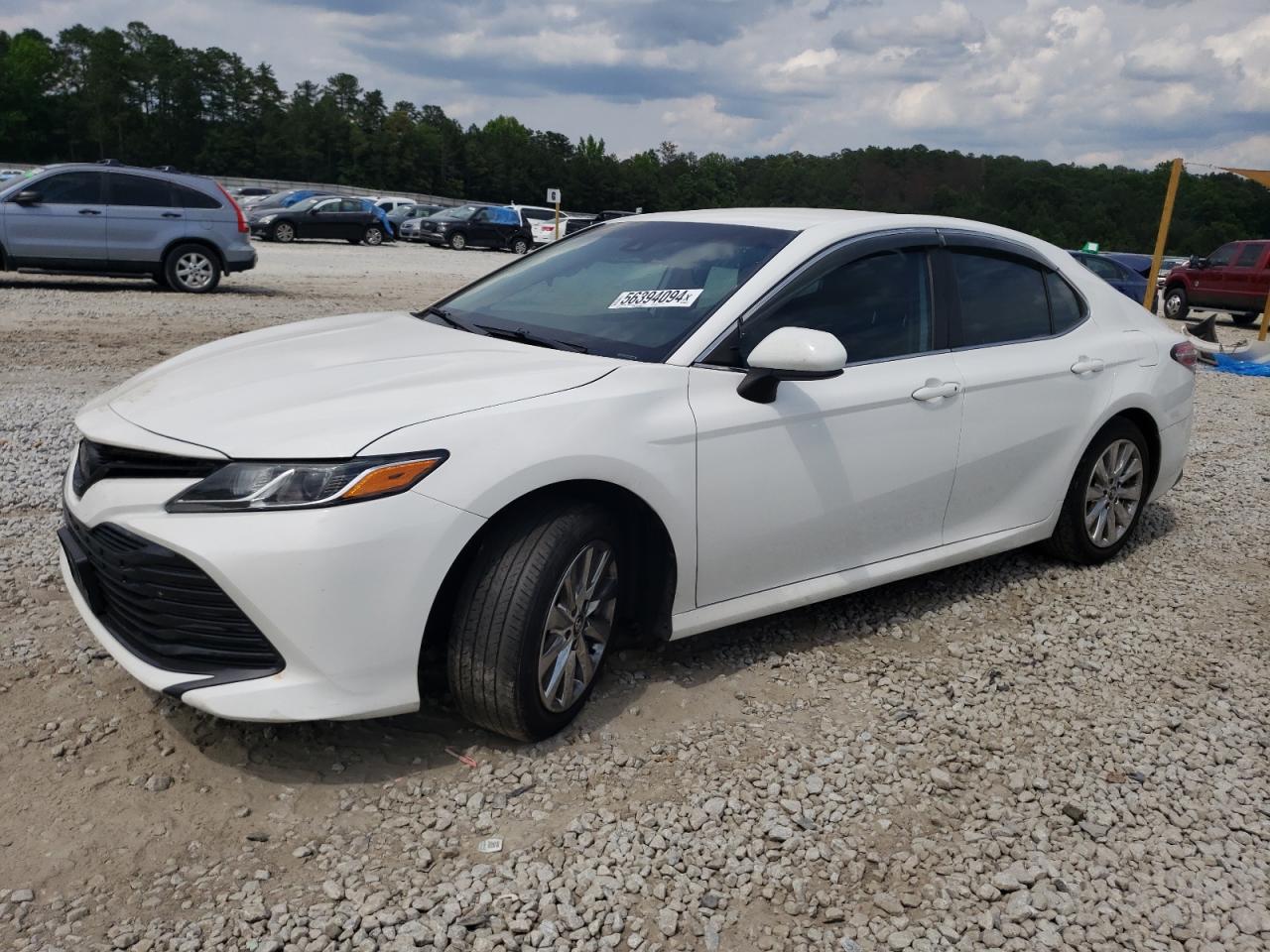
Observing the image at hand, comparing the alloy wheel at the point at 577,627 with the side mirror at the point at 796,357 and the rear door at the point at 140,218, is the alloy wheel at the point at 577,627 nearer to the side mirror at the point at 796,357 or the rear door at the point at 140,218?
the side mirror at the point at 796,357

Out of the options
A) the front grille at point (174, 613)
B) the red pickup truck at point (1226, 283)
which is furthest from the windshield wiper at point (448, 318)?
the red pickup truck at point (1226, 283)

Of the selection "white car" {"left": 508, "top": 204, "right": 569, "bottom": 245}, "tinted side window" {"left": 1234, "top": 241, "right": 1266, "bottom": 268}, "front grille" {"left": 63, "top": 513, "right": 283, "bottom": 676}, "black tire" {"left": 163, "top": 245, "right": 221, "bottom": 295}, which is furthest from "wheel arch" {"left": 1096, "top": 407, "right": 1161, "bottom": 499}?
"white car" {"left": 508, "top": 204, "right": 569, "bottom": 245}

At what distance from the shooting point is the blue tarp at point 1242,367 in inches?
536

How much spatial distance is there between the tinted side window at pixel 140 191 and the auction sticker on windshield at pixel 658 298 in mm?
12607

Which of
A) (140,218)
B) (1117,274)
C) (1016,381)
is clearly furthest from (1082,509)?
(1117,274)

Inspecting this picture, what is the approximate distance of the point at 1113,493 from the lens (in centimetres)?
517

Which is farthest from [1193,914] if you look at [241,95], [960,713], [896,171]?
[241,95]

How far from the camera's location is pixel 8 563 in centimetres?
452

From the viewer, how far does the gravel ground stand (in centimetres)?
263

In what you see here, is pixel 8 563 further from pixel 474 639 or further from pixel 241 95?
pixel 241 95

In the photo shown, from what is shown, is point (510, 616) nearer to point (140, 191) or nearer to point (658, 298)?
point (658, 298)

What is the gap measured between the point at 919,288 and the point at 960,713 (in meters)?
1.63

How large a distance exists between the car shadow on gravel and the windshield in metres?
1.12

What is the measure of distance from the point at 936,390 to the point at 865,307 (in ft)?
1.35
